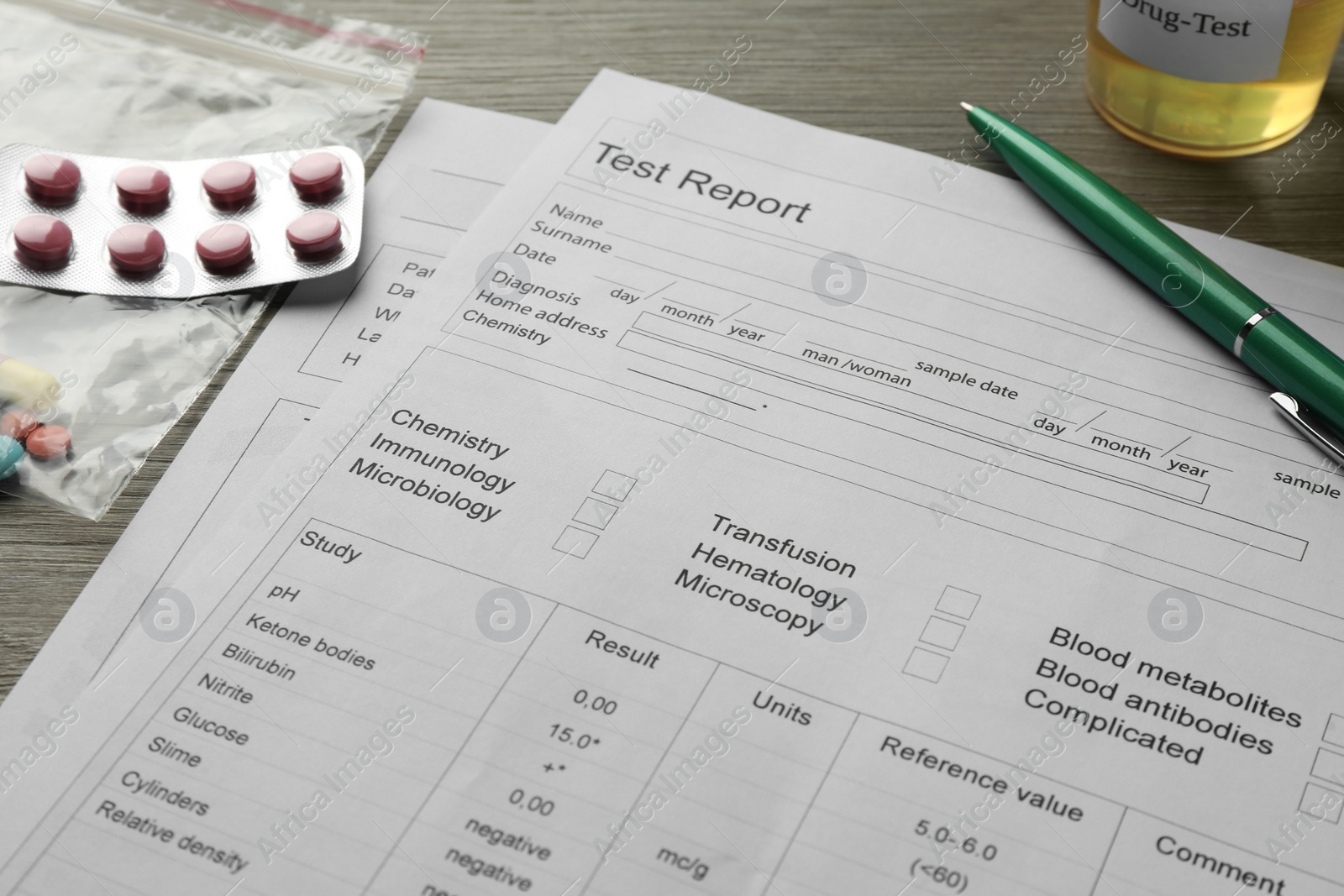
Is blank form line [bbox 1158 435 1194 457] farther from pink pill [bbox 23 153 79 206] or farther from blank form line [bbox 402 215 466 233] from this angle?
pink pill [bbox 23 153 79 206]

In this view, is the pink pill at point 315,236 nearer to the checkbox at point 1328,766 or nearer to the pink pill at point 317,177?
the pink pill at point 317,177

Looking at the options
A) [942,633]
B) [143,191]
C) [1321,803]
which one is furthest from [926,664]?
[143,191]

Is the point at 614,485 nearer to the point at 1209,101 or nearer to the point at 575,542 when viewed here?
the point at 575,542

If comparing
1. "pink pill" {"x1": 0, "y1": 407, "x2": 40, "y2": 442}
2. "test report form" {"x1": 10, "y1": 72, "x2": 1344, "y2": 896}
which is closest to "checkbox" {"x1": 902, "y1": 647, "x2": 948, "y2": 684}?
"test report form" {"x1": 10, "y1": 72, "x2": 1344, "y2": 896}

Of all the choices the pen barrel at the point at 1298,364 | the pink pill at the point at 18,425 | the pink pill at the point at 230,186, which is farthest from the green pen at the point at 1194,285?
the pink pill at the point at 18,425

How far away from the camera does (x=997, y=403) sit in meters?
0.50

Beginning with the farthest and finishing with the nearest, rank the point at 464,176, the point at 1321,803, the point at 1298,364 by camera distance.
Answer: the point at 464,176, the point at 1298,364, the point at 1321,803

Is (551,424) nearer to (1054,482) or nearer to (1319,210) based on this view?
(1054,482)

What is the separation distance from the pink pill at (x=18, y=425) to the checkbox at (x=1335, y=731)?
0.56 metres

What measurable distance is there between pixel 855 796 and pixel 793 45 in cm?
48

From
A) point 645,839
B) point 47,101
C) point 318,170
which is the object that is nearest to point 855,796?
point 645,839

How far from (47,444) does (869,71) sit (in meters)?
0.50

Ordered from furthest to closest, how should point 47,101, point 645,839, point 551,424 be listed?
point 47,101 → point 551,424 → point 645,839

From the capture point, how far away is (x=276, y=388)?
0.52 m
